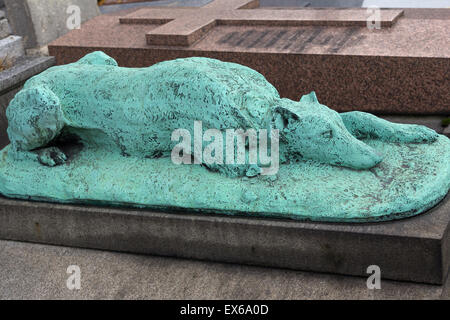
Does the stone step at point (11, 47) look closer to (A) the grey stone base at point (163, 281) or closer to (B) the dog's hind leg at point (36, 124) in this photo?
(B) the dog's hind leg at point (36, 124)

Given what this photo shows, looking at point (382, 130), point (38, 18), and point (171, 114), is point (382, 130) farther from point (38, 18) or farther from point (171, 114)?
point (38, 18)

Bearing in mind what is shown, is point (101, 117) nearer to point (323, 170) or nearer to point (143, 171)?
point (143, 171)

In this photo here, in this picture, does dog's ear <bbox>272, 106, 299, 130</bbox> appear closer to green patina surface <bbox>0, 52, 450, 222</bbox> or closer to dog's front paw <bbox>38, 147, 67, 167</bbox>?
green patina surface <bbox>0, 52, 450, 222</bbox>

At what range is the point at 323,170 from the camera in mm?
3631

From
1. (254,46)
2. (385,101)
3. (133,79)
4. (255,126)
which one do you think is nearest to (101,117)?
(133,79)

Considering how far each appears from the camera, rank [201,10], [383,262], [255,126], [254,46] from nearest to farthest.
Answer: [383,262] → [255,126] → [254,46] → [201,10]

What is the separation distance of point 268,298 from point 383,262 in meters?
0.65

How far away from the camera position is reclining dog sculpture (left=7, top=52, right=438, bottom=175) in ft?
11.8

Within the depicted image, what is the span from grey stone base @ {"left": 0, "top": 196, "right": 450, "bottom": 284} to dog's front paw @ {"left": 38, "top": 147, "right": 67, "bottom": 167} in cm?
28

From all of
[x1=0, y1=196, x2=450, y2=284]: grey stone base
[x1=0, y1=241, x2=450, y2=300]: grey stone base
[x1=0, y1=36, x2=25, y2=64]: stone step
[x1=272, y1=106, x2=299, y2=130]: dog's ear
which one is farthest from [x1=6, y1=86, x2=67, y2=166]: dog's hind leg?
[x1=0, y1=36, x2=25, y2=64]: stone step

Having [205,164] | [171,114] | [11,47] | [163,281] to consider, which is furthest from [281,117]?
[11,47]

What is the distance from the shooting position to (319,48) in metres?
5.43

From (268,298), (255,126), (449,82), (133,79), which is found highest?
(133,79)

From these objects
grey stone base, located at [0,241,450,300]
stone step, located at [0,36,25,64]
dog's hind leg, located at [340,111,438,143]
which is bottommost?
grey stone base, located at [0,241,450,300]
